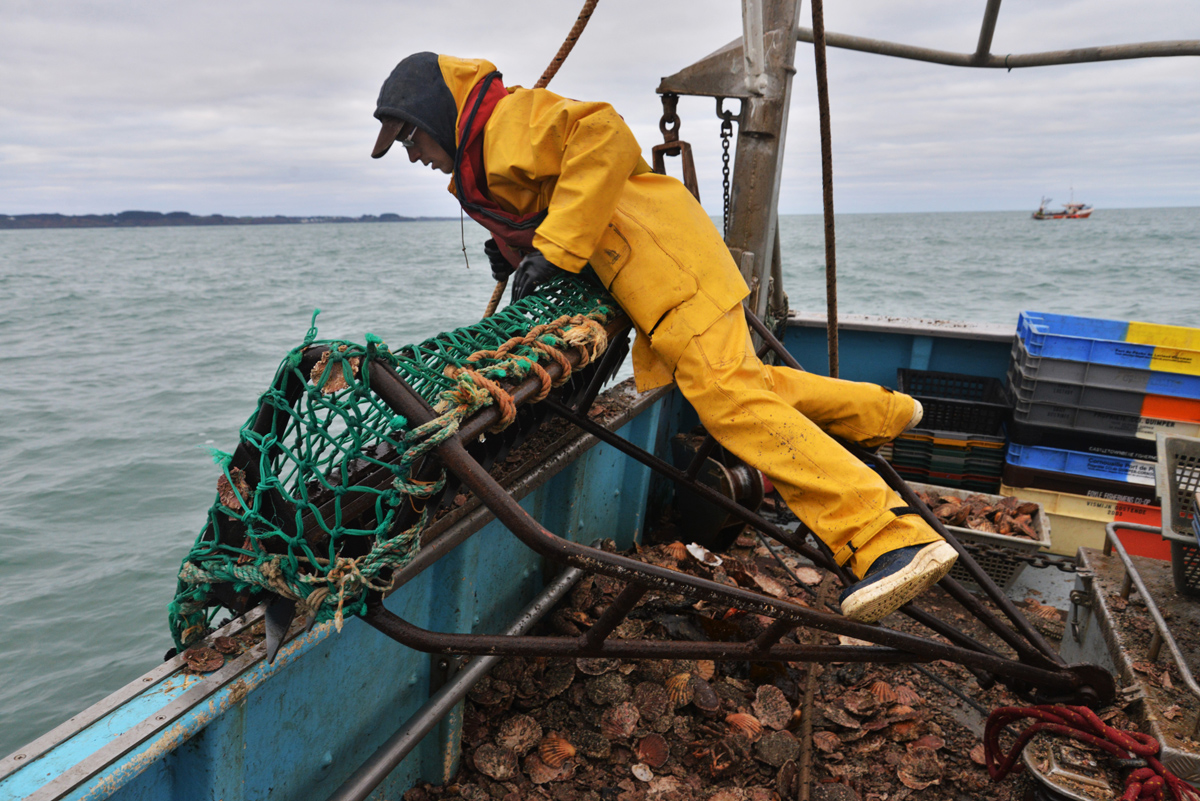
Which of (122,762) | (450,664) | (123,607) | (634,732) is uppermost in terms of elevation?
(122,762)

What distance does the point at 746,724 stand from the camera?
8.02 feet

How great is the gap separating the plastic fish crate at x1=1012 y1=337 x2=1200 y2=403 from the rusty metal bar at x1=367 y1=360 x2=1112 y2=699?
9.61 ft

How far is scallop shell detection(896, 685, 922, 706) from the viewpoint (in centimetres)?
269

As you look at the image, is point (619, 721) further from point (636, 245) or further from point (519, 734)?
point (636, 245)

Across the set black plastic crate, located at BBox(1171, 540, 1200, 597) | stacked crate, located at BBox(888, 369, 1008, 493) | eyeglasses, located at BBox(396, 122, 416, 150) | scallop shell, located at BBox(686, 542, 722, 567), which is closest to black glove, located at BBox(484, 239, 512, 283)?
eyeglasses, located at BBox(396, 122, 416, 150)

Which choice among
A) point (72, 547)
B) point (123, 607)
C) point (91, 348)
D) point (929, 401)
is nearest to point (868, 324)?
point (929, 401)

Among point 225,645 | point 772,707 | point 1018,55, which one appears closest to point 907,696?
point 772,707

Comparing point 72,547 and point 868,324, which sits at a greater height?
point 868,324

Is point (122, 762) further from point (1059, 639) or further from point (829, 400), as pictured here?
point (1059, 639)

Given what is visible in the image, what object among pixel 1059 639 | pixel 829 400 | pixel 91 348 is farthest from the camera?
pixel 91 348

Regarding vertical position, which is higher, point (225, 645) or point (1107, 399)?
point (225, 645)

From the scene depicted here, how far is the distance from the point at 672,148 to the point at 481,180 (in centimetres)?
156

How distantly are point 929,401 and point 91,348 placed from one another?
1762 cm

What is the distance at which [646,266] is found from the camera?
224cm
